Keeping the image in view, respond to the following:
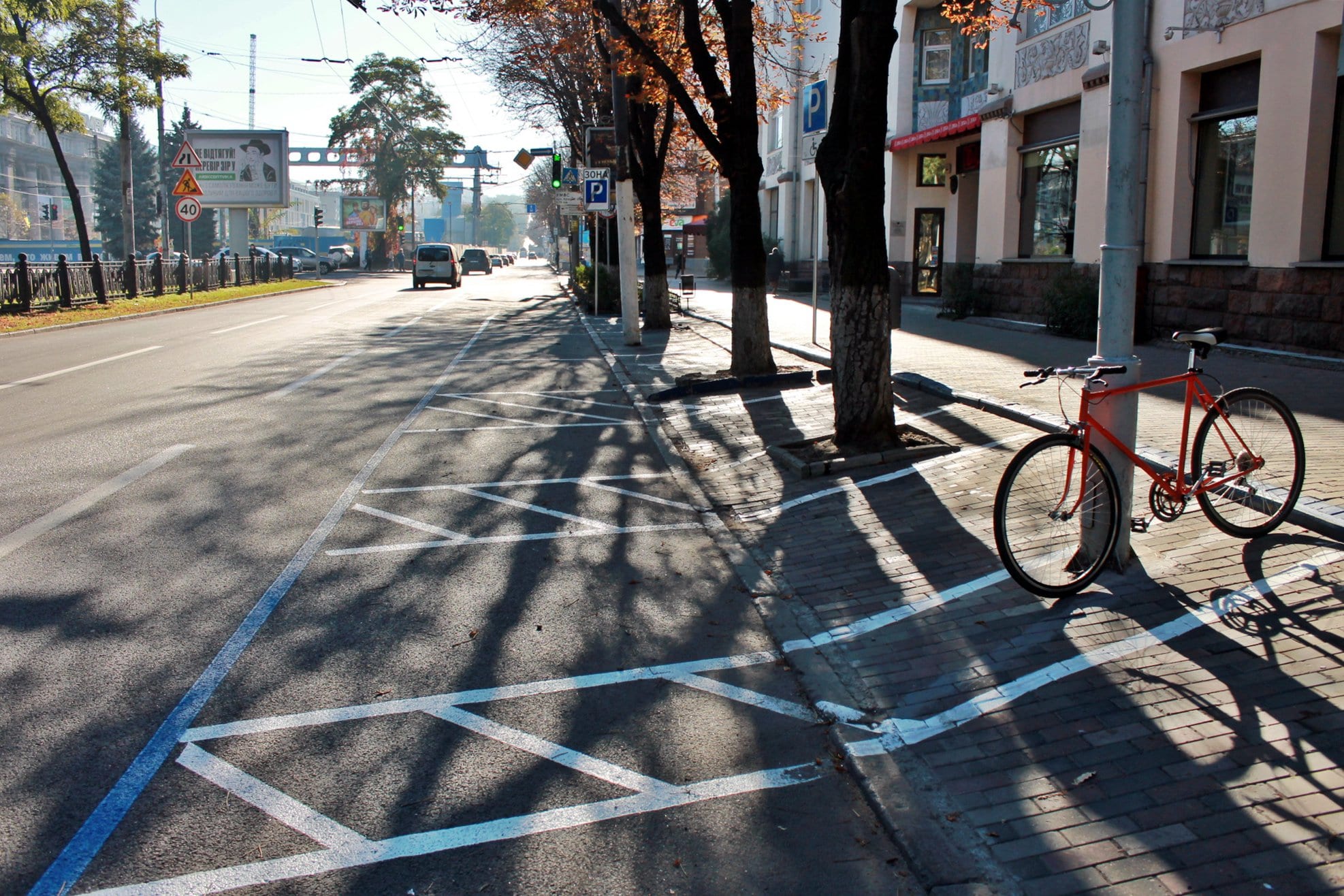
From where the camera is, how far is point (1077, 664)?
14.7 ft

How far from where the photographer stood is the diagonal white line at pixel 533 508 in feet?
23.5

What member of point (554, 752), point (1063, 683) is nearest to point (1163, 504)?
point (1063, 683)

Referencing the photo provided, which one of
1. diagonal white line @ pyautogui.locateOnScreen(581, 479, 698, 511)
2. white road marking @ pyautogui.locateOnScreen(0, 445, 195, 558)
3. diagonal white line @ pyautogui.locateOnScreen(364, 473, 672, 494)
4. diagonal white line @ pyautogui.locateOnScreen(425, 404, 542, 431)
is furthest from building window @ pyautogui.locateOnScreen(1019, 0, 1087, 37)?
white road marking @ pyautogui.locateOnScreen(0, 445, 195, 558)

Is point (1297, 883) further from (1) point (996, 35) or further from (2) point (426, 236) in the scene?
(2) point (426, 236)

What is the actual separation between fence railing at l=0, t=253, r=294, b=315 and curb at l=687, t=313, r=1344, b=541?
56.9 ft

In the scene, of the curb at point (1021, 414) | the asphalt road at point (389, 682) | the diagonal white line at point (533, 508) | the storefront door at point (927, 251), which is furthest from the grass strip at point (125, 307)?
the storefront door at point (927, 251)

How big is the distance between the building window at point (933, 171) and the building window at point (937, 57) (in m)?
2.32

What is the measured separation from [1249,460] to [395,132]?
8189cm

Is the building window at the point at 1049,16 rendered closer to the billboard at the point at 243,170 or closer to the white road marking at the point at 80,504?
the white road marking at the point at 80,504

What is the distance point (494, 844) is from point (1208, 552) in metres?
4.06

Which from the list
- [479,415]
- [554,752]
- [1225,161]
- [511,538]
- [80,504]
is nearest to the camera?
[554,752]

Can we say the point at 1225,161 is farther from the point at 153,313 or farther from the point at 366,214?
the point at 366,214

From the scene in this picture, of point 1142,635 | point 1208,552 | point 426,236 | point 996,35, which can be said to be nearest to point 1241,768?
point 1142,635

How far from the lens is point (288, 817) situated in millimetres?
3451
